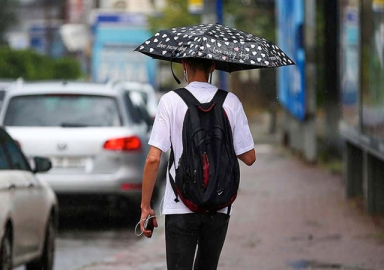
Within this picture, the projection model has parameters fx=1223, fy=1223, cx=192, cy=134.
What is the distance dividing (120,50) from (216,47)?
4961 centimetres

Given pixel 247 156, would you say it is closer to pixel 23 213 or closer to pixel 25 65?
pixel 23 213

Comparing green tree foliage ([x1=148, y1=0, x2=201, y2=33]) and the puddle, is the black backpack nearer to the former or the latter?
the puddle

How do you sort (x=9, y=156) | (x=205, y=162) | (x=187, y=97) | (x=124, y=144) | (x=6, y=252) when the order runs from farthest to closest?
(x=124, y=144) < (x=9, y=156) < (x=6, y=252) < (x=187, y=97) < (x=205, y=162)

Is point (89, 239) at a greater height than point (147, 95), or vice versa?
point (89, 239)

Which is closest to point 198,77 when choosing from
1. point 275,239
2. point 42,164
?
point 42,164

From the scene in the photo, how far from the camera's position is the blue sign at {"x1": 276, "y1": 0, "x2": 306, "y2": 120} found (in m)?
23.1

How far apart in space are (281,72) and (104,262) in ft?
58.2

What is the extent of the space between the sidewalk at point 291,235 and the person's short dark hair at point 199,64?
14.5ft

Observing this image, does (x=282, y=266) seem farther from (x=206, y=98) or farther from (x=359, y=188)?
(x=359, y=188)

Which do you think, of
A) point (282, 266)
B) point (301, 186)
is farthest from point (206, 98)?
point (301, 186)

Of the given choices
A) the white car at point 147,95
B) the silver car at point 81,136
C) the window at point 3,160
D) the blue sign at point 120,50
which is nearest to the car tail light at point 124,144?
the silver car at point 81,136

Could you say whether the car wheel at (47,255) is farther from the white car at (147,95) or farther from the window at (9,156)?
the white car at (147,95)

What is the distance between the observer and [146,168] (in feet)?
19.3

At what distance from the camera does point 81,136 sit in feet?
45.1
